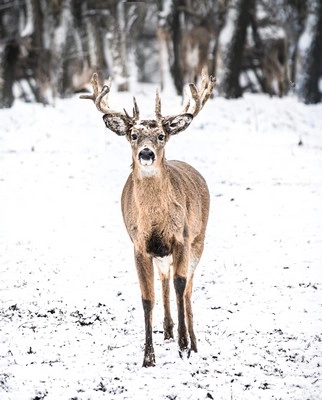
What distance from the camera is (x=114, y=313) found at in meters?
8.23

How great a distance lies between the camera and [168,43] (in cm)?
2723

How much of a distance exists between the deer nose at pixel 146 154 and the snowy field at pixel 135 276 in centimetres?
205

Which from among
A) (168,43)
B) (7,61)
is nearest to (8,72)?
(7,61)

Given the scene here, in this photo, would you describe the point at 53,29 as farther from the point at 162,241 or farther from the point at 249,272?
the point at 162,241

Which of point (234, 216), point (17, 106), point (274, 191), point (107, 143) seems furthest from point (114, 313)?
point (17, 106)

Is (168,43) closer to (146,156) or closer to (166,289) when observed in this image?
(166,289)

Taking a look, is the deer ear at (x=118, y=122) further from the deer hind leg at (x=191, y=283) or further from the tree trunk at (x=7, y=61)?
the tree trunk at (x=7, y=61)

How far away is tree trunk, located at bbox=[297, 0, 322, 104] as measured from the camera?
81.2ft

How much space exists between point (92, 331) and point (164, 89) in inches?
803

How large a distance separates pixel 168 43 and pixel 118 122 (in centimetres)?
2106

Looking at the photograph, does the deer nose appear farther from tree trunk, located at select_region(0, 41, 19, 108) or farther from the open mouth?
tree trunk, located at select_region(0, 41, 19, 108)

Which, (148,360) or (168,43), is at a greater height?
(168,43)

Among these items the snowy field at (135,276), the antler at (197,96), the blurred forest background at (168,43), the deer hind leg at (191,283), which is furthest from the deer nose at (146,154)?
the blurred forest background at (168,43)

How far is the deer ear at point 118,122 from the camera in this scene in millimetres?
6910
